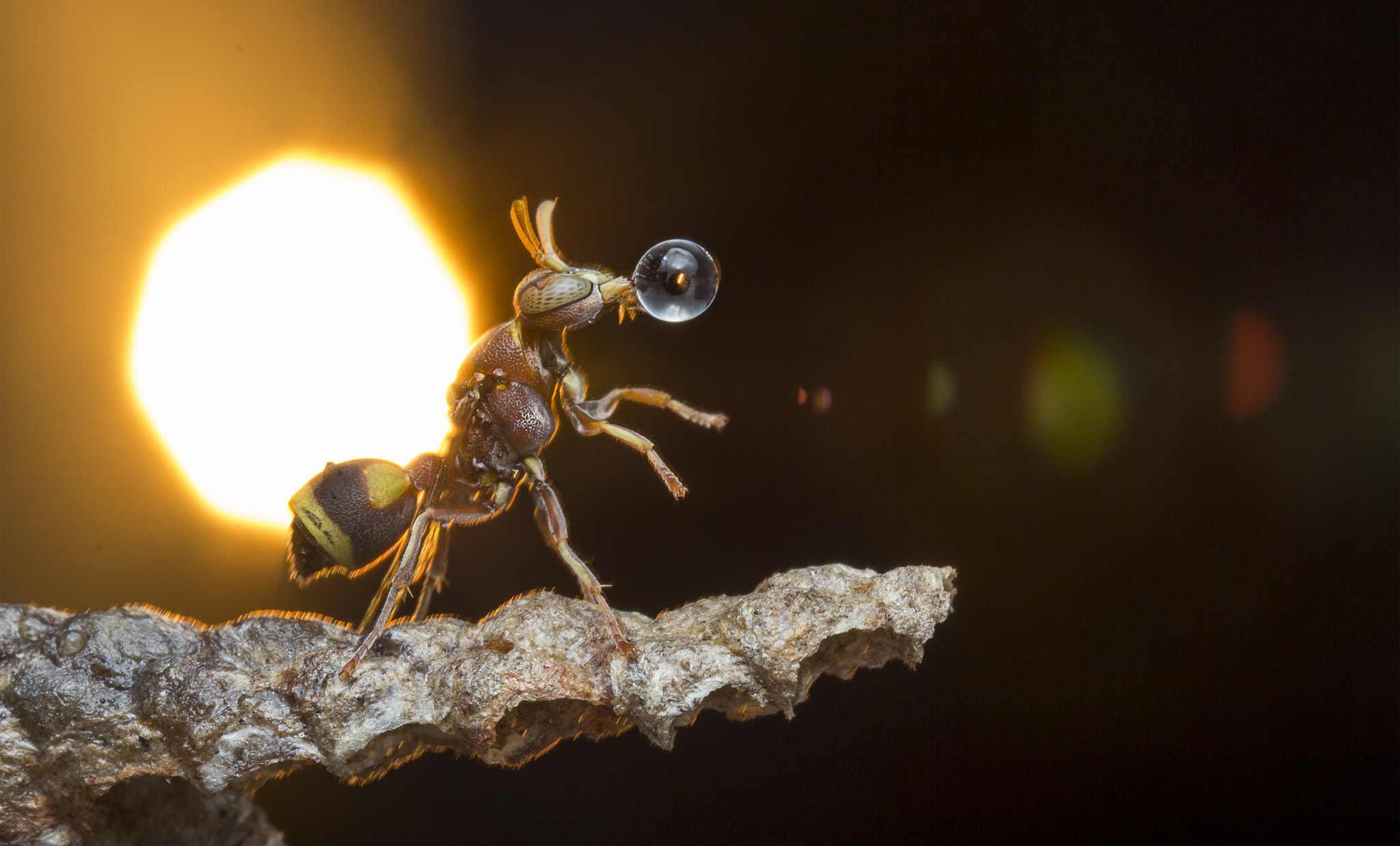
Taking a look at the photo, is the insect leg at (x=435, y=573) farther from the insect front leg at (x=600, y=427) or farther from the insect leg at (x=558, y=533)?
the insect front leg at (x=600, y=427)

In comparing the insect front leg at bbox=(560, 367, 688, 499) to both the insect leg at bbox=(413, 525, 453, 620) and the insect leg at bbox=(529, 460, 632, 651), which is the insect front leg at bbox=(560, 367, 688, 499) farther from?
the insect leg at bbox=(413, 525, 453, 620)

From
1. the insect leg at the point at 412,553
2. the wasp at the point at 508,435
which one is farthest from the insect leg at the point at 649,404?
the insect leg at the point at 412,553

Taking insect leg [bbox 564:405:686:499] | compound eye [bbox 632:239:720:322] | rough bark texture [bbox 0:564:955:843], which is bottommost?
rough bark texture [bbox 0:564:955:843]

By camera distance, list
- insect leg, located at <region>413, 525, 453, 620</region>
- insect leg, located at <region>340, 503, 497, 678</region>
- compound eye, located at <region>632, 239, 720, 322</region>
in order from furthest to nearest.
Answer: insect leg, located at <region>413, 525, 453, 620</region> < compound eye, located at <region>632, 239, 720, 322</region> < insect leg, located at <region>340, 503, 497, 678</region>

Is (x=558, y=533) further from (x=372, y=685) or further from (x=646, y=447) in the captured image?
(x=372, y=685)

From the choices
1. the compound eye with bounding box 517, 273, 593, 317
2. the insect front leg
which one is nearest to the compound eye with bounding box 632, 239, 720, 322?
the compound eye with bounding box 517, 273, 593, 317

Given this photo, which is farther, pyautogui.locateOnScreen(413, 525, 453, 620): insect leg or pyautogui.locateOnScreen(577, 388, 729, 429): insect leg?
pyautogui.locateOnScreen(413, 525, 453, 620): insect leg

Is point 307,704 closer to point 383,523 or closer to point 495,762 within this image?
point 495,762

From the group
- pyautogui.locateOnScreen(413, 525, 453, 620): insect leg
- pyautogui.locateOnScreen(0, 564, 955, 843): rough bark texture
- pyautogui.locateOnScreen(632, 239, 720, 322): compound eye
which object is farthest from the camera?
pyautogui.locateOnScreen(413, 525, 453, 620): insect leg

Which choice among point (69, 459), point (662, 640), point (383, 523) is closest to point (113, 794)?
point (383, 523)
